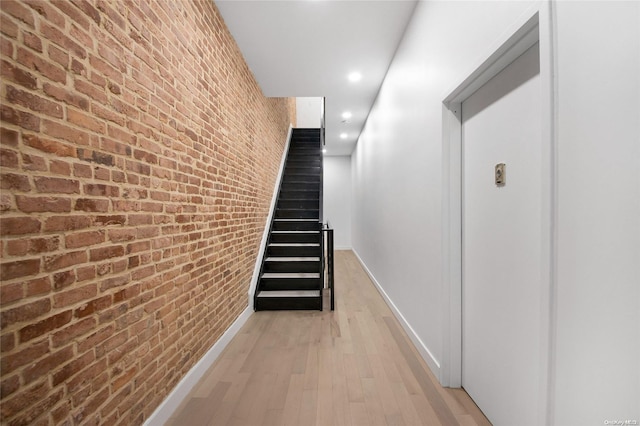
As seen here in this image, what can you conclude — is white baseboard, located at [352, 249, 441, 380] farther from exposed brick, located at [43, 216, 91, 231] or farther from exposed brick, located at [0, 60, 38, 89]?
exposed brick, located at [0, 60, 38, 89]

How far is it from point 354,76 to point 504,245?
9.77 ft

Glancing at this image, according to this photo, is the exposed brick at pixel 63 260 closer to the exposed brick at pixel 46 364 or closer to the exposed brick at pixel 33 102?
the exposed brick at pixel 46 364

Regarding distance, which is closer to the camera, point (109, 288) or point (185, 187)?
point (109, 288)

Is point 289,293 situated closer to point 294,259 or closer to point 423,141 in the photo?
point 294,259

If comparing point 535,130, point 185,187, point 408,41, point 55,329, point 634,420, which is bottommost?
point 634,420

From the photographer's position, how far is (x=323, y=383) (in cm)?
192

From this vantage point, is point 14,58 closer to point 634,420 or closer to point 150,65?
point 150,65

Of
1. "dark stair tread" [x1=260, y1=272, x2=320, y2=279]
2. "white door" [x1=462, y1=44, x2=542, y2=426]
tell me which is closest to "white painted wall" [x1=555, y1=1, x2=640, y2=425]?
"white door" [x1=462, y1=44, x2=542, y2=426]

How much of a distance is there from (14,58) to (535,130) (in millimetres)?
1949

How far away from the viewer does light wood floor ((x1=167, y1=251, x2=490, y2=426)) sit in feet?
5.30

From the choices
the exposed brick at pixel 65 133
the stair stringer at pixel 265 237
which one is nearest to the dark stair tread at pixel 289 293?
the stair stringer at pixel 265 237

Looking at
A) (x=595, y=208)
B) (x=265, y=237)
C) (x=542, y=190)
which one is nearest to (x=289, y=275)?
(x=265, y=237)

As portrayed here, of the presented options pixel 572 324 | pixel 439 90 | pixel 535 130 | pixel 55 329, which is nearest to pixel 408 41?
pixel 439 90

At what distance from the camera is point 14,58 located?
2.71 ft
